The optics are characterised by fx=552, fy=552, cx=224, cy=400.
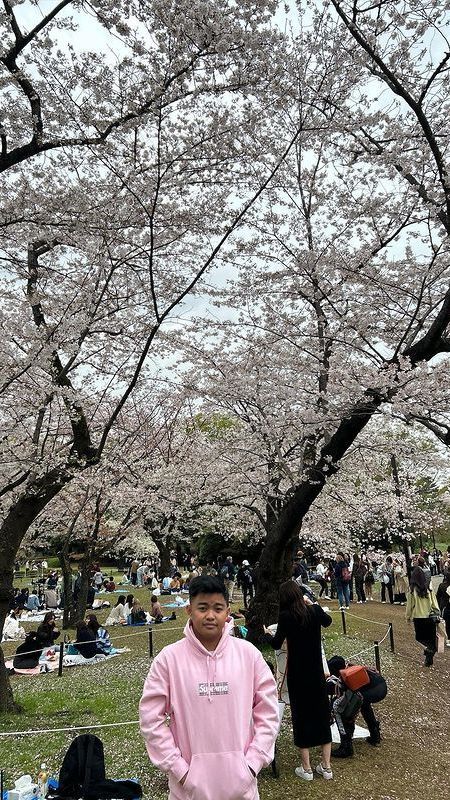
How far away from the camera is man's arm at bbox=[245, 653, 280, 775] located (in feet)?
7.87

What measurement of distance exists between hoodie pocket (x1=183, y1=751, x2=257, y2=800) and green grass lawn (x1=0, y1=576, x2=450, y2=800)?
2612 millimetres

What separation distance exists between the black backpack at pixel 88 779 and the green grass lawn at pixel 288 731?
2.57ft

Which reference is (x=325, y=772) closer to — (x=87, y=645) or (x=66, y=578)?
(x=87, y=645)

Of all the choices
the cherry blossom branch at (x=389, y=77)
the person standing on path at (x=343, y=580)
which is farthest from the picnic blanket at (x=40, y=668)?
the cherry blossom branch at (x=389, y=77)

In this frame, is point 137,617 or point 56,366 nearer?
point 56,366

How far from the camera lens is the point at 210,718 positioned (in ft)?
7.80

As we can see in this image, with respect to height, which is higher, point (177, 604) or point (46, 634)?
point (177, 604)

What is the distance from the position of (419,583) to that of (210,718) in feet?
28.1

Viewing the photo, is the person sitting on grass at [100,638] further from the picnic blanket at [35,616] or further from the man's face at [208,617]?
the man's face at [208,617]

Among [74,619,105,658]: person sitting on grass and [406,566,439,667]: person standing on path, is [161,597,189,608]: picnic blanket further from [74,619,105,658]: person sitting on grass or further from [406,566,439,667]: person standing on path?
[406,566,439,667]: person standing on path

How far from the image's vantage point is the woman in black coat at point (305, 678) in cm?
465

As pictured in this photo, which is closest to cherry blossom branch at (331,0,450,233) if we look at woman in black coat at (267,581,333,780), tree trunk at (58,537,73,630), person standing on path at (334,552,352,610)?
woman in black coat at (267,581,333,780)

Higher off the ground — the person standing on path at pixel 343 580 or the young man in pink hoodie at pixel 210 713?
the person standing on path at pixel 343 580

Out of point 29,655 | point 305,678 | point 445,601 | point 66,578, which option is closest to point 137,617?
point 66,578
